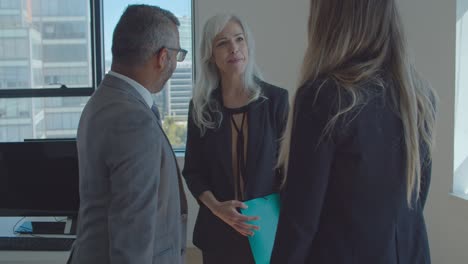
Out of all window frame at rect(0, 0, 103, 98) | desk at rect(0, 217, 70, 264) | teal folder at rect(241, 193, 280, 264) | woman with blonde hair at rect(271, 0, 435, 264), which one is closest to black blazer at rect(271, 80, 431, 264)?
woman with blonde hair at rect(271, 0, 435, 264)

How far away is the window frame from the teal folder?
9.95 feet

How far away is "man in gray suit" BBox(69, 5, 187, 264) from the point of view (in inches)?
44.3

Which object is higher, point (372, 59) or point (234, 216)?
point (372, 59)

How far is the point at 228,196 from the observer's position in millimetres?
1677

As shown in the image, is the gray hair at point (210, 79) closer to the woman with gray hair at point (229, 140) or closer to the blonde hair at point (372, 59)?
the woman with gray hair at point (229, 140)

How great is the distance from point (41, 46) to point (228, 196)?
309 cm

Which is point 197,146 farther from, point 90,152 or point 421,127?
A: point 421,127

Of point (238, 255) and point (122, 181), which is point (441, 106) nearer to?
point (238, 255)

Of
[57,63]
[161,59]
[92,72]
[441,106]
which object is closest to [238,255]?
[161,59]

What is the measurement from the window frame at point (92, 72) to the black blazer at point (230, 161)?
2.63m

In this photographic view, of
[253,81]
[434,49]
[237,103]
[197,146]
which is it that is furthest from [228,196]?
[434,49]

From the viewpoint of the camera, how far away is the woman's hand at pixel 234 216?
148 centimetres

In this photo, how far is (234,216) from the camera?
60.6 inches

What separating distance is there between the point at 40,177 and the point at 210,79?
891 millimetres
